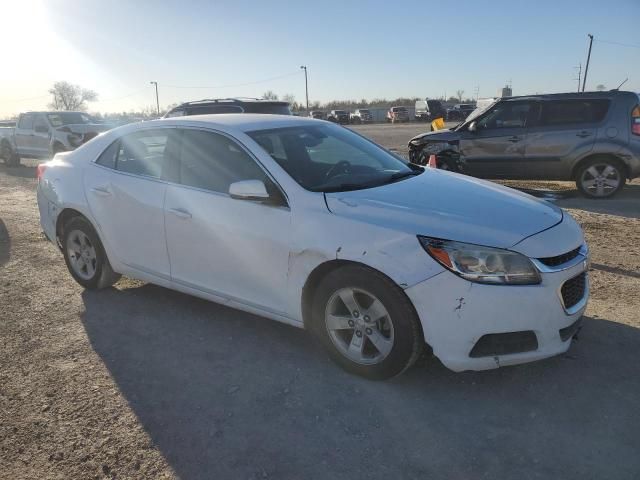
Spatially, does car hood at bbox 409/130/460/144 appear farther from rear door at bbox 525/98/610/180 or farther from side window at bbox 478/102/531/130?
rear door at bbox 525/98/610/180

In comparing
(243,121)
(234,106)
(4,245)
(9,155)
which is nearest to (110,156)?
(243,121)

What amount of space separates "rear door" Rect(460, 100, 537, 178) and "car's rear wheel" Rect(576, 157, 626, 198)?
38.6 inches

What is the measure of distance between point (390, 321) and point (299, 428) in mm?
773

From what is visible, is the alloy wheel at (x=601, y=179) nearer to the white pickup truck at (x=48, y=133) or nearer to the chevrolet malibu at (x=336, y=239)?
the chevrolet malibu at (x=336, y=239)

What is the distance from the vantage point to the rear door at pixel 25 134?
55.8ft

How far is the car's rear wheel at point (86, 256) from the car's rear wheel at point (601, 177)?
7.68 metres

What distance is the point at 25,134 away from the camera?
17219mm

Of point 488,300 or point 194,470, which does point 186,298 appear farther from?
point 488,300

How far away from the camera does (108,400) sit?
3.17m

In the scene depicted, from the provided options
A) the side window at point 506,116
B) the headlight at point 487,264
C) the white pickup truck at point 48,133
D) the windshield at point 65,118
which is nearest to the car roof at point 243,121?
the headlight at point 487,264

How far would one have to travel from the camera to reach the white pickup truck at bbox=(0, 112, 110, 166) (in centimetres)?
1592

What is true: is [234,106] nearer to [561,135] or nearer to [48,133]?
[561,135]

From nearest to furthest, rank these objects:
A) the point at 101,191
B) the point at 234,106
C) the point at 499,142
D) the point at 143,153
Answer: the point at 143,153 → the point at 101,191 → the point at 499,142 → the point at 234,106

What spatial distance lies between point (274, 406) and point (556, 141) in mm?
7861
